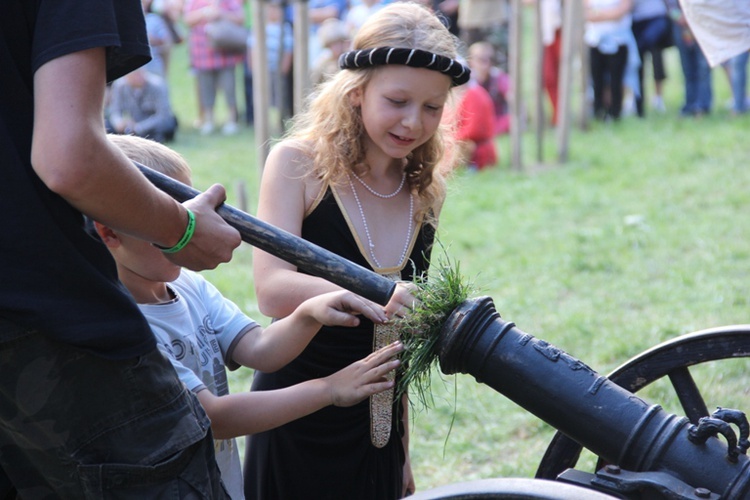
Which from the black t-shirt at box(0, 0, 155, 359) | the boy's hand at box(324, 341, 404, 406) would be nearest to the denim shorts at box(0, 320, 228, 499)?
the black t-shirt at box(0, 0, 155, 359)

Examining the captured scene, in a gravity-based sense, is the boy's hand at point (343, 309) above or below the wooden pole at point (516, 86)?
above

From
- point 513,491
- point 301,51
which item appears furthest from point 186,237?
point 301,51

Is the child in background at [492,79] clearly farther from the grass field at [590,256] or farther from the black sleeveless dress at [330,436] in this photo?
the black sleeveless dress at [330,436]

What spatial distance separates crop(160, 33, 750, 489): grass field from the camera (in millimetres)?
4594

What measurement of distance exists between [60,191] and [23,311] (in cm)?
24

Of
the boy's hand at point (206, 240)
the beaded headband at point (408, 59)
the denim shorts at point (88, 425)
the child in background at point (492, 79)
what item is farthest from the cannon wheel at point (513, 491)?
the child in background at point (492, 79)

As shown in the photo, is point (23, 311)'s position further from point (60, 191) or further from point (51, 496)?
point (51, 496)

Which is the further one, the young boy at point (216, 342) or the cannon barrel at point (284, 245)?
the young boy at point (216, 342)

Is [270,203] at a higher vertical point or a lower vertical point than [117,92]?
higher

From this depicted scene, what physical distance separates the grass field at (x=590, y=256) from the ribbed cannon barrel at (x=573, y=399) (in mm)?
190

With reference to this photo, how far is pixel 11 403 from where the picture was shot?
6.11ft

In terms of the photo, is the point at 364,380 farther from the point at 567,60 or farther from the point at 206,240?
the point at 567,60

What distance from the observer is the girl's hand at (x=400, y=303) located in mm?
2293

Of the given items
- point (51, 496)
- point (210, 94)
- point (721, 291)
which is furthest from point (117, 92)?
point (51, 496)
